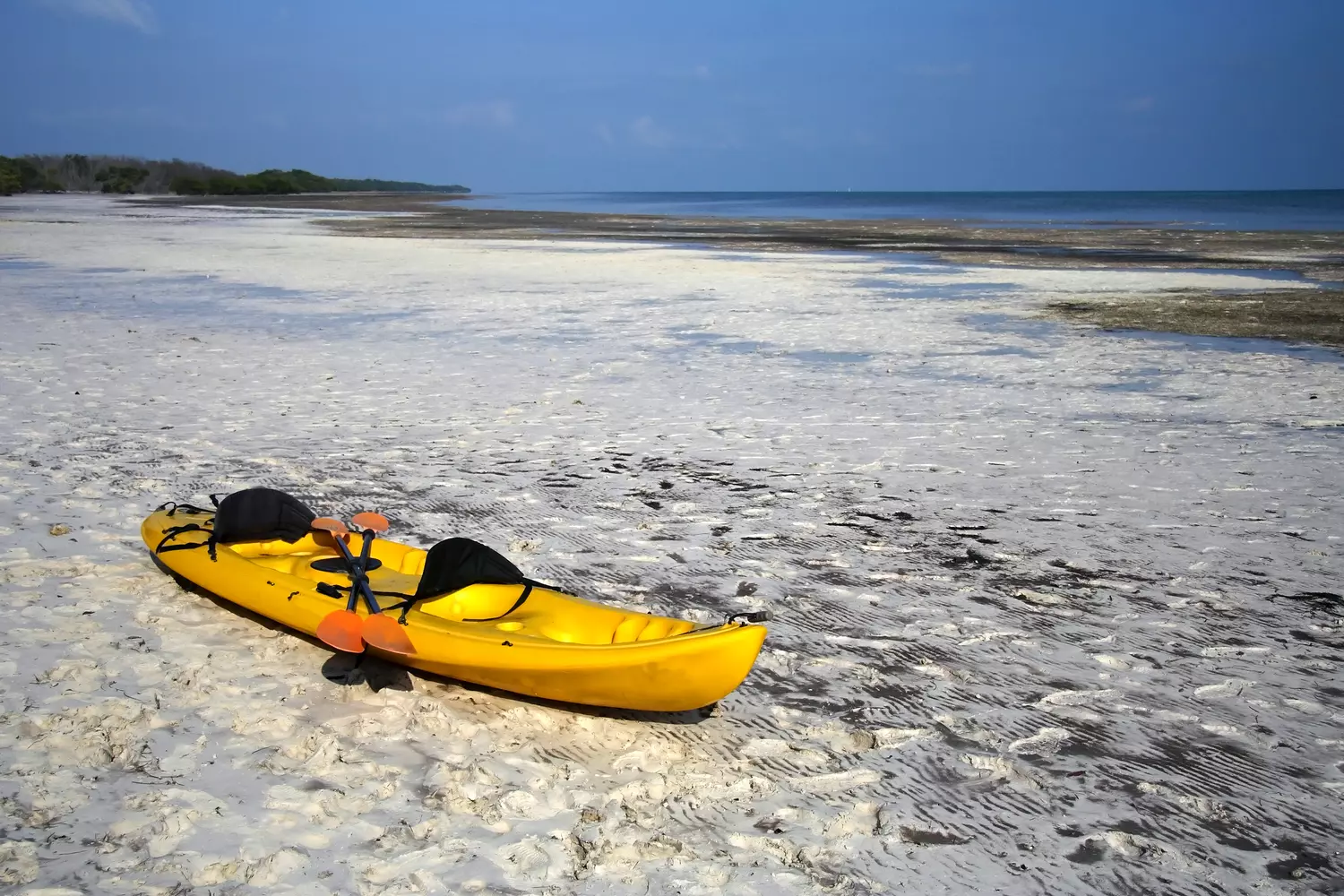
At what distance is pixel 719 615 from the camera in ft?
17.6

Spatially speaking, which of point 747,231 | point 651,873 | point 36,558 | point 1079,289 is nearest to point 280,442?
point 36,558

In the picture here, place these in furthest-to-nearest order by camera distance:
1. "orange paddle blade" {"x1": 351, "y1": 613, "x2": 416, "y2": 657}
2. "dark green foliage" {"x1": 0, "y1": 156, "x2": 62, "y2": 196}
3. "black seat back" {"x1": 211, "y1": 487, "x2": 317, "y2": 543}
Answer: "dark green foliage" {"x1": 0, "y1": 156, "x2": 62, "y2": 196}, "black seat back" {"x1": 211, "y1": 487, "x2": 317, "y2": 543}, "orange paddle blade" {"x1": 351, "y1": 613, "x2": 416, "y2": 657}

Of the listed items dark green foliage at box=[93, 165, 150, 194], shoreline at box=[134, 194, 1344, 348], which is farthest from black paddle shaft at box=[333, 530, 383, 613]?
dark green foliage at box=[93, 165, 150, 194]

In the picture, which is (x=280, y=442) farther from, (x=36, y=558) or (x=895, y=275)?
(x=895, y=275)

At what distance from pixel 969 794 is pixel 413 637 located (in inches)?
89.5

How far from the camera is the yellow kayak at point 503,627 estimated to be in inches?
156

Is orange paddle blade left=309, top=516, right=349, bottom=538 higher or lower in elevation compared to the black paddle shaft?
higher

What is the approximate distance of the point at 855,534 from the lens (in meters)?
6.54

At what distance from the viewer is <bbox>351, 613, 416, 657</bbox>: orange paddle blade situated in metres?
4.30

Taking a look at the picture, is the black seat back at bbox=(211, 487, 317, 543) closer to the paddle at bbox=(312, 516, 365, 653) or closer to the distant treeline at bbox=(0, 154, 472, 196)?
the paddle at bbox=(312, 516, 365, 653)

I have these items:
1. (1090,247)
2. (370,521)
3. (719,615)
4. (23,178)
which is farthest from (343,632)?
(23,178)

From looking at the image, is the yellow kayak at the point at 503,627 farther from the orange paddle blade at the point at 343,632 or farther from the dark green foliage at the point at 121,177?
the dark green foliage at the point at 121,177

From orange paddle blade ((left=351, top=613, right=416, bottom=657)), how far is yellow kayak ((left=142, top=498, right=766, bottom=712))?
1.3 inches

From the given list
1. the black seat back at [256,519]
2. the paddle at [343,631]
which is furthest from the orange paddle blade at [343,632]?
the black seat back at [256,519]
